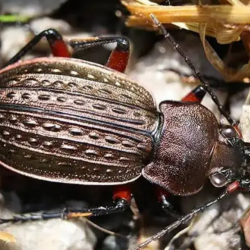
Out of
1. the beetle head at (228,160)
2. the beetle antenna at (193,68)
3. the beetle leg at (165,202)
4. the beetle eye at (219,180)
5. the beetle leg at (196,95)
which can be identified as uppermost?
the beetle antenna at (193,68)

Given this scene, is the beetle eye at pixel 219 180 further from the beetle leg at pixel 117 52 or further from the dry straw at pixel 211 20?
the beetle leg at pixel 117 52

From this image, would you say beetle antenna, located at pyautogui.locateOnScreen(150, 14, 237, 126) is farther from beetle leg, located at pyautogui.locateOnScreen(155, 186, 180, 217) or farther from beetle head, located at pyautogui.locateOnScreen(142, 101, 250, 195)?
beetle leg, located at pyautogui.locateOnScreen(155, 186, 180, 217)

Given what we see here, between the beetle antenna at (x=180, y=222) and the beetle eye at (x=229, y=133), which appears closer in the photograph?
the beetle antenna at (x=180, y=222)

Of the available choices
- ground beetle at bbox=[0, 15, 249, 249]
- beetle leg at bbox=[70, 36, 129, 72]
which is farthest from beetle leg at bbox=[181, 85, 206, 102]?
beetle leg at bbox=[70, 36, 129, 72]

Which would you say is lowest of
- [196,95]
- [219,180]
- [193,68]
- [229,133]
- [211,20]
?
[219,180]

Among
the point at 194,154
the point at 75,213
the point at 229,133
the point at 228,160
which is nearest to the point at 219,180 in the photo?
the point at 228,160

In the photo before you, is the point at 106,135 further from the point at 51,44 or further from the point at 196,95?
the point at 51,44

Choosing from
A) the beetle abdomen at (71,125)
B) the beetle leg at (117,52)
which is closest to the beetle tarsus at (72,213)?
the beetle abdomen at (71,125)
